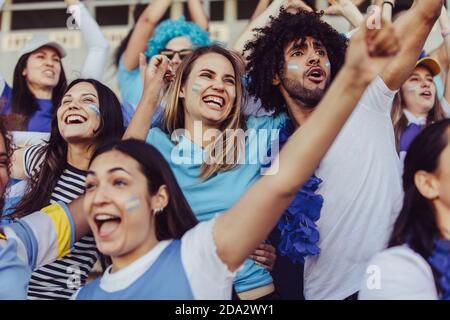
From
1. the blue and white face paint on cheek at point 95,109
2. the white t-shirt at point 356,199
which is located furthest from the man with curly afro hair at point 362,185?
the blue and white face paint on cheek at point 95,109

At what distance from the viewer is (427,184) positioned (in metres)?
1.71

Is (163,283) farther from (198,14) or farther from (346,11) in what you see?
(198,14)

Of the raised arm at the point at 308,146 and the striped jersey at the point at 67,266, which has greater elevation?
the raised arm at the point at 308,146

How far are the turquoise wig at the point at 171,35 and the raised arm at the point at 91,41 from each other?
1.05 feet

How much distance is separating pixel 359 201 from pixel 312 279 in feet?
0.87

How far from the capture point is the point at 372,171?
2.03 meters

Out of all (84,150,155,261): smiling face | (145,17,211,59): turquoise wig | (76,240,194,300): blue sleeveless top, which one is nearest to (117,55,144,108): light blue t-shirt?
(145,17,211,59): turquoise wig

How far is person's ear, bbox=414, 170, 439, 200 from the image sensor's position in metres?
1.70

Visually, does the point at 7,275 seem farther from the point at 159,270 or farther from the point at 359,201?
the point at 359,201

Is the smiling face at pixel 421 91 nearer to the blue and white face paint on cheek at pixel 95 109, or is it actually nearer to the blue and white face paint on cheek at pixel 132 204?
the blue and white face paint on cheek at pixel 95 109

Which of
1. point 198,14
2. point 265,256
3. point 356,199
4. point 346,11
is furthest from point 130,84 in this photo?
point 356,199

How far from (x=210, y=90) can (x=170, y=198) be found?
2.01 ft

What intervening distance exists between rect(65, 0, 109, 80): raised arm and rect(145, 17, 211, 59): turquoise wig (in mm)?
320

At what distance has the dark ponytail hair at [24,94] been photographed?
2.86 metres
